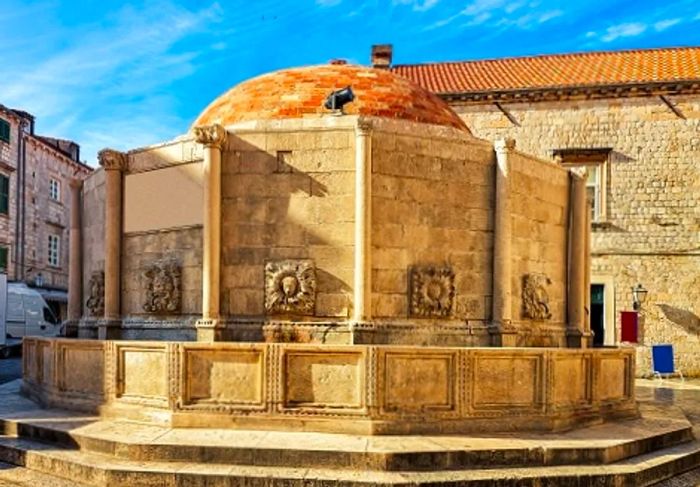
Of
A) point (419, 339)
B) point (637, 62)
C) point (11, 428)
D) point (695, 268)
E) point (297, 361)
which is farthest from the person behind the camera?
point (637, 62)

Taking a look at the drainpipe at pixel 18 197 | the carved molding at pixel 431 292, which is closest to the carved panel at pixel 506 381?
the carved molding at pixel 431 292

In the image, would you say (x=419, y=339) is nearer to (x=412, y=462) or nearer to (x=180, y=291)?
(x=412, y=462)

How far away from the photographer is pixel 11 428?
8125 millimetres

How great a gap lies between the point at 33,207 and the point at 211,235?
96.4 ft

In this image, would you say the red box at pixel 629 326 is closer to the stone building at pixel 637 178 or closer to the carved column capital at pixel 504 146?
the stone building at pixel 637 178

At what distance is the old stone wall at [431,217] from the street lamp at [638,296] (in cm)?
1339

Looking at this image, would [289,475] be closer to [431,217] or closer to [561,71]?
[431,217]

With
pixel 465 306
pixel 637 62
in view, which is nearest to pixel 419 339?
pixel 465 306

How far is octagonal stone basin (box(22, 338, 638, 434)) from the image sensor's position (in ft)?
24.6

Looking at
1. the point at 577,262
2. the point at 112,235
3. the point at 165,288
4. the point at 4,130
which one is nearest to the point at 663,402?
the point at 577,262

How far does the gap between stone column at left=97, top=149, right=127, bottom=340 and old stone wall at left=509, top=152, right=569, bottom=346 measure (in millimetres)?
5792

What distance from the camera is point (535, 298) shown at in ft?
32.8

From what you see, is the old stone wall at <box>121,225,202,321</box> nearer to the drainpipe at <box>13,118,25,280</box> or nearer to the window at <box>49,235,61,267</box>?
the drainpipe at <box>13,118,25,280</box>

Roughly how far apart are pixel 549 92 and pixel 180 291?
650 inches
